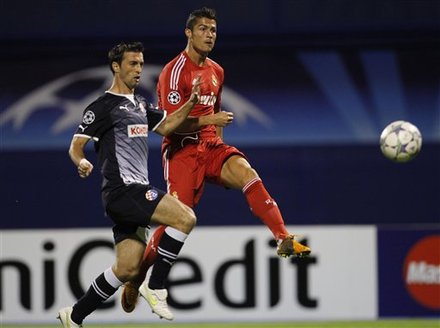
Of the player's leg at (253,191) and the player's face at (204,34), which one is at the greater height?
the player's face at (204,34)

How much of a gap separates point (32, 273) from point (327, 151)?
2.90 metres

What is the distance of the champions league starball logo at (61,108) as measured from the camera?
1046 centimetres

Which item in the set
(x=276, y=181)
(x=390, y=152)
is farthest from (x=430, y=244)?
(x=390, y=152)

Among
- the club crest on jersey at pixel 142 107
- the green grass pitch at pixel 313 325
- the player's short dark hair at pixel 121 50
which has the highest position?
the player's short dark hair at pixel 121 50

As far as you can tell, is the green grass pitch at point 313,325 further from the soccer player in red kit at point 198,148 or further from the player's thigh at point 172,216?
the player's thigh at point 172,216

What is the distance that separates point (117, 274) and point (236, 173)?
1.02 meters

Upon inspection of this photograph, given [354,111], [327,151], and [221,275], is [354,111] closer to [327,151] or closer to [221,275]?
[327,151]

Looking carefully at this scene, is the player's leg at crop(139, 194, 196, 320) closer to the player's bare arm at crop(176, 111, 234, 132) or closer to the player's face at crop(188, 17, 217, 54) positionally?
the player's bare arm at crop(176, 111, 234, 132)

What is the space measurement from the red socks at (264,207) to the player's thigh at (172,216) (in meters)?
0.63

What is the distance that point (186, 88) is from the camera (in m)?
7.12

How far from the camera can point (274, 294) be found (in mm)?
9406

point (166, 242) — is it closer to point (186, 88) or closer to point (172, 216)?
point (172, 216)

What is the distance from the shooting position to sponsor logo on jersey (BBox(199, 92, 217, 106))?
281 inches

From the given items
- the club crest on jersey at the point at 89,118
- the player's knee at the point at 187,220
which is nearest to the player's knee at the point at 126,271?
the player's knee at the point at 187,220
